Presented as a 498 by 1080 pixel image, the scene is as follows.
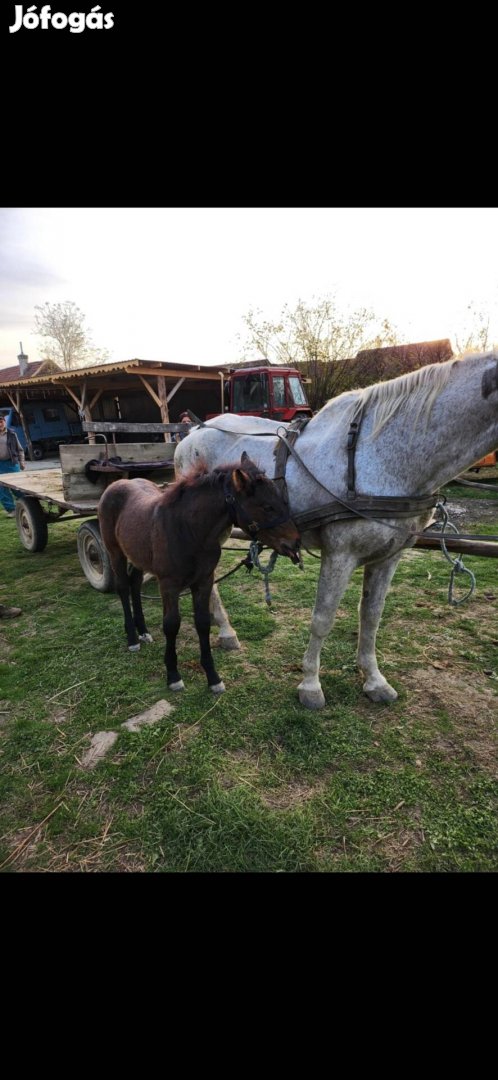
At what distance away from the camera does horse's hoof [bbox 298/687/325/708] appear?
3002mm

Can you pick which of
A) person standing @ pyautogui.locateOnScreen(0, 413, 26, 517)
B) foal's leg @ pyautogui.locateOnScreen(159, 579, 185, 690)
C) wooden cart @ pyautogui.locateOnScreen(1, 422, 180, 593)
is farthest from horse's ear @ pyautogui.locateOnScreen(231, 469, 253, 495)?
person standing @ pyautogui.locateOnScreen(0, 413, 26, 517)

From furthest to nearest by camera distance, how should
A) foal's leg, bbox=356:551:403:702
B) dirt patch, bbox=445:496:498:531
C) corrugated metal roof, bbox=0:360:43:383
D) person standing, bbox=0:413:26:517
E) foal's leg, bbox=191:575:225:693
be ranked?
corrugated metal roof, bbox=0:360:43:383 → person standing, bbox=0:413:26:517 → dirt patch, bbox=445:496:498:531 → foal's leg, bbox=191:575:225:693 → foal's leg, bbox=356:551:403:702

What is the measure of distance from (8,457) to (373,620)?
793 cm

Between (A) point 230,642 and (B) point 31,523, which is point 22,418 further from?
(A) point 230,642

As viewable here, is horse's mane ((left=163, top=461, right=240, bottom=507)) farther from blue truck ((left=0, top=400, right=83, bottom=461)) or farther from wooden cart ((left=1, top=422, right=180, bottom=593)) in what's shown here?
blue truck ((left=0, top=400, right=83, bottom=461))

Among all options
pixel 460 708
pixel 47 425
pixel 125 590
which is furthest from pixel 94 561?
pixel 47 425

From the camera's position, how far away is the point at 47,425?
18.3 meters

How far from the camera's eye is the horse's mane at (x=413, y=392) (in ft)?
7.54

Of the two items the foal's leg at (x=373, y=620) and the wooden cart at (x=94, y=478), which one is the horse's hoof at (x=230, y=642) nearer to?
the foal's leg at (x=373, y=620)

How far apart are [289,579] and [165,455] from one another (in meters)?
2.38

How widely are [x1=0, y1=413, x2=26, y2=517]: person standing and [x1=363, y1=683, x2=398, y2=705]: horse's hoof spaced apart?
7.22 m

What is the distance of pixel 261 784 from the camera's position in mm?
2398

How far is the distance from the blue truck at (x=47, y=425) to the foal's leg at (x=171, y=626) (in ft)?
55.1

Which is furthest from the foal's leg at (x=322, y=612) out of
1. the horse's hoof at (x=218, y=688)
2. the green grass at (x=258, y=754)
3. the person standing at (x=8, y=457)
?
the person standing at (x=8, y=457)
